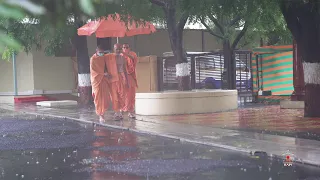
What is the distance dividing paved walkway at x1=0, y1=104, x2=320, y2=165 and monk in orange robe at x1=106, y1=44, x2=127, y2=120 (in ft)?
1.55

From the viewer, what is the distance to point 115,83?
13.3 m

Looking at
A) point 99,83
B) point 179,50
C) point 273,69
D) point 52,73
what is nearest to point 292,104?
point 273,69

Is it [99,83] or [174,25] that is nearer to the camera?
[99,83]

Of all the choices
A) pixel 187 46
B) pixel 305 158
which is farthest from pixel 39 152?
pixel 187 46

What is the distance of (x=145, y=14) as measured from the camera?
1368cm

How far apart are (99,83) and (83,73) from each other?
23.5 ft

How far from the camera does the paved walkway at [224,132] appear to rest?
7.98 m

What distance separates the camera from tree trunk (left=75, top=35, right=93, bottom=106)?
20.0 metres

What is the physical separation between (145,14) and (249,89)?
9.87 m

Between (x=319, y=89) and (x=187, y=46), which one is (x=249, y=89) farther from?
(x=319, y=89)

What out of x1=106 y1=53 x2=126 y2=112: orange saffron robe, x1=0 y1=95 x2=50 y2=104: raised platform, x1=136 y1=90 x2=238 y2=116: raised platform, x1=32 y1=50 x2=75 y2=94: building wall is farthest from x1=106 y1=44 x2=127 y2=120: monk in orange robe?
x1=32 y1=50 x2=75 y2=94: building wall

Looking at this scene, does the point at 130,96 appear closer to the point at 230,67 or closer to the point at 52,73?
the point at 230,67

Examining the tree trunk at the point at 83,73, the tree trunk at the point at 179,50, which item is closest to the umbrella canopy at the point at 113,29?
the tree trunk at the point at 179,50

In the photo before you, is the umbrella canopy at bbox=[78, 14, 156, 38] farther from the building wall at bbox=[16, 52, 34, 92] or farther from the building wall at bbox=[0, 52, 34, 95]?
the building wall at bbox=[16, 52, 34, 92]
